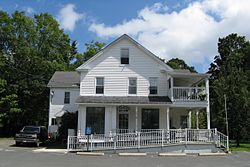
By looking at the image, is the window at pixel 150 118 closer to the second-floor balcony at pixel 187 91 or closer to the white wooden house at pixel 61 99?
the second-floor balcony at pixel 187 91

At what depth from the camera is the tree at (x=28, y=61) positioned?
45219 mm

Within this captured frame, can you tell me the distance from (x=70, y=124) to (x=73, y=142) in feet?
27.6

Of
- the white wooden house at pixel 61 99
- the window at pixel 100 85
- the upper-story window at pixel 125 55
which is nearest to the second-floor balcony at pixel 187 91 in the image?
the upper-story window at pixel 125 55

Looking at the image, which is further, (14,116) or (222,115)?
(14,116)

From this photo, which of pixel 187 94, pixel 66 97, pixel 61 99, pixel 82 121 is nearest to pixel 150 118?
pixel 187 94

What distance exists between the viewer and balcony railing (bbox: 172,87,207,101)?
83.3 ft

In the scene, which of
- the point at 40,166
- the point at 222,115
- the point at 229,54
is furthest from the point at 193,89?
the point at 229,54

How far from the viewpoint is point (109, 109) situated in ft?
83.3

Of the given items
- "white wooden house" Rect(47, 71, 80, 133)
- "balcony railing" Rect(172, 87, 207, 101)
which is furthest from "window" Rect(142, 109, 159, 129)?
"white wooden house" Rect(47, 71, 80, 133)

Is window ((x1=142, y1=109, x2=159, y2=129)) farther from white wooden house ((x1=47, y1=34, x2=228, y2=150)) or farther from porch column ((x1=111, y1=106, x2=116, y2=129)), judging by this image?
porch column ((x1=111, y1=106, x2=116, y2=129))

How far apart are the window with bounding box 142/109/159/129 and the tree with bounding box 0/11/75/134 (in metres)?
23.0

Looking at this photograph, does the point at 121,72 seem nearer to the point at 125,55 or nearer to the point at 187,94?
the point at 125,55

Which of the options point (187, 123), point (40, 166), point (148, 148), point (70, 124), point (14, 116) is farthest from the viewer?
point (14, 116)

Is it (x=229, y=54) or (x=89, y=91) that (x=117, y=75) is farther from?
(x=229, y=54)
